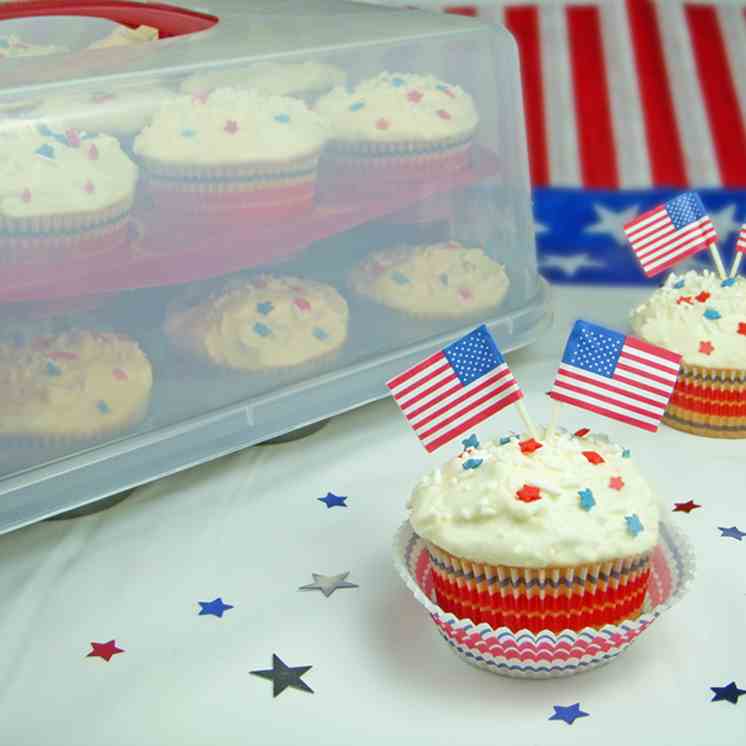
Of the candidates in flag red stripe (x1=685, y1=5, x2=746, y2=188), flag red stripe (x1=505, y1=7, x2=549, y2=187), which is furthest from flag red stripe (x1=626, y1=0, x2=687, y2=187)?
flag red stripe (x1=505, y1=7, x2=549, y2=187)

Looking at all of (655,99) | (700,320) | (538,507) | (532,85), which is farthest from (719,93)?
(538,507)

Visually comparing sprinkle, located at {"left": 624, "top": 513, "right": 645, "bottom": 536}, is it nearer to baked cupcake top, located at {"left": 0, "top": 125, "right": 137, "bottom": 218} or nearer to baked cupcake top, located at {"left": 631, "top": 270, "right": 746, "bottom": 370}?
baked cupcake top, located at {"left": 631, "top": 270, "right": 746, "bottom": 370}

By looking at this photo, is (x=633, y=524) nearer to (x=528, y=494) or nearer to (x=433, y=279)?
(x=528, y=494)

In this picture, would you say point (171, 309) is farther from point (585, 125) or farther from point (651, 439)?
point (585, 125)

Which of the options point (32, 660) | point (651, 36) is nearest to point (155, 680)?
point (32, 660)

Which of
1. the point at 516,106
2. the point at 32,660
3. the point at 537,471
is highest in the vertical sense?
the point at 516,106
